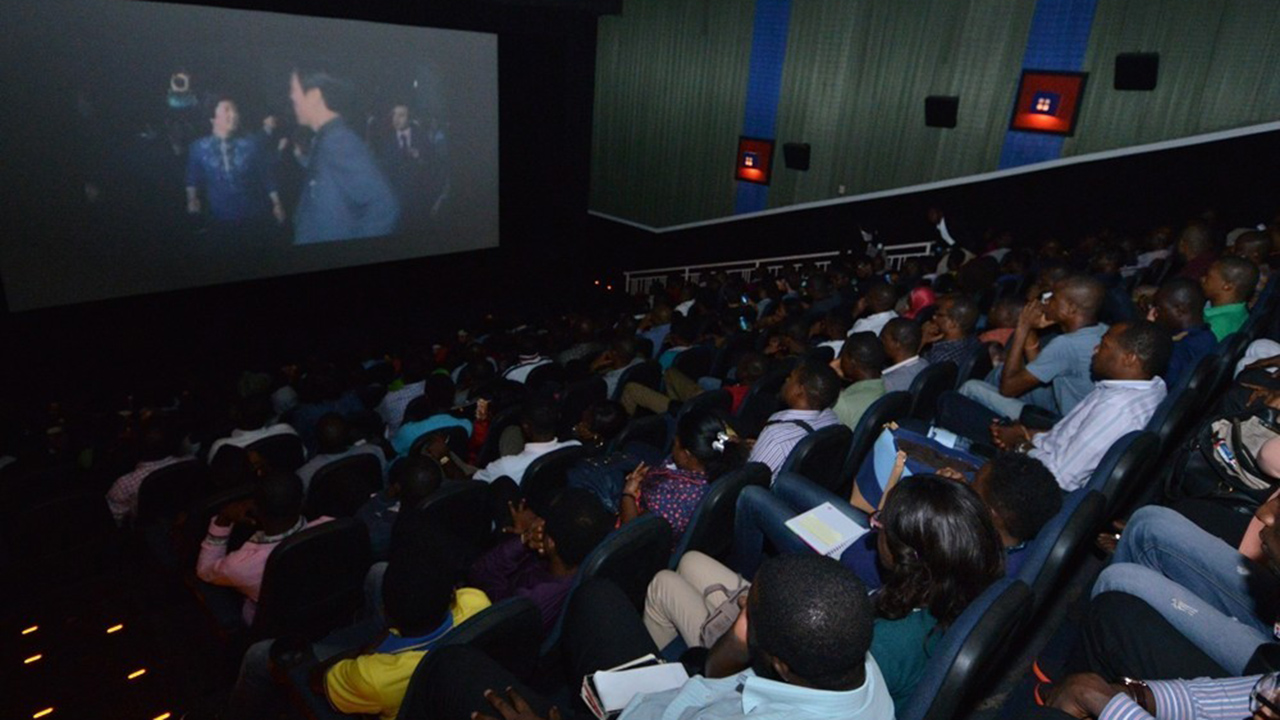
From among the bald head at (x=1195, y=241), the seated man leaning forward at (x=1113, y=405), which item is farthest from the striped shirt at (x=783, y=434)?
A: the bald head at (x=1195, y=241)

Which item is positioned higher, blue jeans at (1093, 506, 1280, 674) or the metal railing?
blue jeans at (1093, 506, 1280, 674)

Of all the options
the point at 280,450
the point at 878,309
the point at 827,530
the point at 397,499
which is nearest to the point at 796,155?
the point at 878,309

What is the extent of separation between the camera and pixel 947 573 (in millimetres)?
1779

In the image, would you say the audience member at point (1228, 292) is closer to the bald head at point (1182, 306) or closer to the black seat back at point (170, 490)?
the bald head at point (1182, 306)

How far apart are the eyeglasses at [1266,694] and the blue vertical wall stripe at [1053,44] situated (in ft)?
28.0

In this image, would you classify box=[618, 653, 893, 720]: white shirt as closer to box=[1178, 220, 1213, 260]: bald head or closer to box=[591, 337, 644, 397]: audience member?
box=[591, 337, 644, 397]: audience member

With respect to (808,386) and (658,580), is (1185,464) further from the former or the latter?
(658,580)

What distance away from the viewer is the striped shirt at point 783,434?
3.05 meters

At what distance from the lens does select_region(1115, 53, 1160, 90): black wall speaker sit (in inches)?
303

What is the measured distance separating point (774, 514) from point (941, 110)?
8507mm

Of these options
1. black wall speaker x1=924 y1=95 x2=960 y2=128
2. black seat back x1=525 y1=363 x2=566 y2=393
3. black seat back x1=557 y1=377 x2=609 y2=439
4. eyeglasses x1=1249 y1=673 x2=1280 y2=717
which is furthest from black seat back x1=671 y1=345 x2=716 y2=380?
black wall speaker x1=924 y1=95 x2=960 y2=128

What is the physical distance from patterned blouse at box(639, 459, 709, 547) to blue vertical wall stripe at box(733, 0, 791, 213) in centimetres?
915

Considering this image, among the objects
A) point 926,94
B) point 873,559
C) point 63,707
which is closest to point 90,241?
point 63,707

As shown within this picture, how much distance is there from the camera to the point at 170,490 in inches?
142
